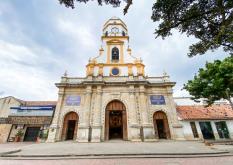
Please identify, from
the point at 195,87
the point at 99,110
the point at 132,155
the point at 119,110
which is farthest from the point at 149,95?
the point at 132,155

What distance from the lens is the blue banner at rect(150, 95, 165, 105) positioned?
1908 cm

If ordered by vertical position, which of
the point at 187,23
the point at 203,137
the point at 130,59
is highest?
the point at 130,59

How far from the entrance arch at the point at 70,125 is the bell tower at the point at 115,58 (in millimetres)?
6556

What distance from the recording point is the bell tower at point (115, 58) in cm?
2128

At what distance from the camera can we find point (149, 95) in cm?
1956

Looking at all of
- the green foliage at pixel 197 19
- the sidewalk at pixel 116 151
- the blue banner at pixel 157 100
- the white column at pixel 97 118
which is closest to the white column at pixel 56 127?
the white column at pixel 97 118

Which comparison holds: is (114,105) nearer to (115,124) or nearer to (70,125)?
(115,124)

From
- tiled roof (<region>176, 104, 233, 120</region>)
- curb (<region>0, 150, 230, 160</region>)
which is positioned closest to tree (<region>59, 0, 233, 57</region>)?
curb (<region>0, 150, 230, 160</region>)

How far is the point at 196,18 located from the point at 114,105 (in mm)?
15710

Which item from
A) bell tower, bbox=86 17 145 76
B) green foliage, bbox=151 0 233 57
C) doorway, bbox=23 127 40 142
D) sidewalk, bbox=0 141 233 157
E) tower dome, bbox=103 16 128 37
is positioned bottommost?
sidewalk, bbox=0 141 233 157

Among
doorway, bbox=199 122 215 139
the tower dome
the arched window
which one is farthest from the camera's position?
the tower dome

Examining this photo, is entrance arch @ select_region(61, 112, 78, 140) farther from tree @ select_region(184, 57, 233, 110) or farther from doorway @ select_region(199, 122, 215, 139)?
doorway @ select_region(199, 122, 215, 139)

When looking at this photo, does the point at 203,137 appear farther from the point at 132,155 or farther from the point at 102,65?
the point at 102,65

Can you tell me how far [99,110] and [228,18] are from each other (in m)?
16.0
